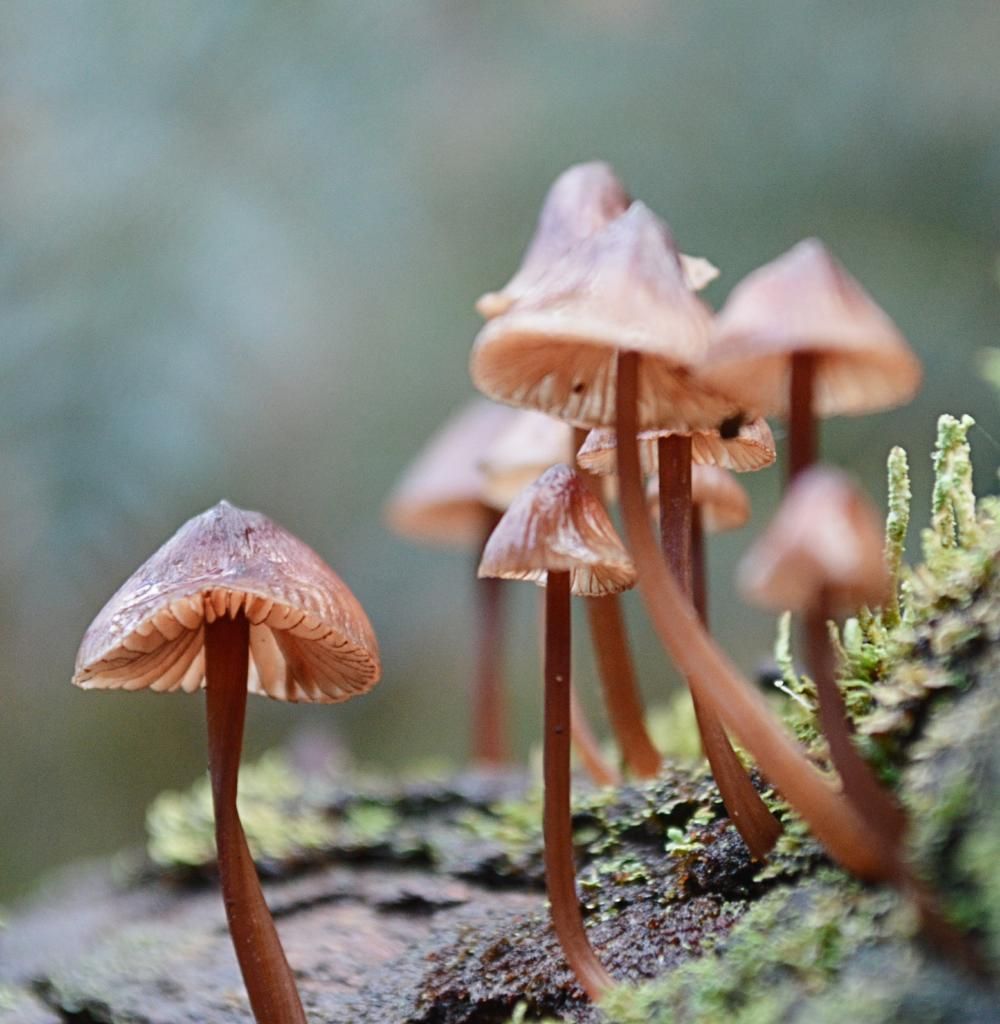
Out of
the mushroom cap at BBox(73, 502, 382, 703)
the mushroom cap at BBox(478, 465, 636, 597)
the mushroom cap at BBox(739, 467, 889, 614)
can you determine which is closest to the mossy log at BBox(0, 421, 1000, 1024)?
the mushroom cap at BBox(739, 467, 889, 614)

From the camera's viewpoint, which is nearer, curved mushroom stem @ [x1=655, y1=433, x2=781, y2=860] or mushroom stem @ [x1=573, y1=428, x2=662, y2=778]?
curved mushroom stem @ [x1=655, y1=433, x2=781, y2=860]

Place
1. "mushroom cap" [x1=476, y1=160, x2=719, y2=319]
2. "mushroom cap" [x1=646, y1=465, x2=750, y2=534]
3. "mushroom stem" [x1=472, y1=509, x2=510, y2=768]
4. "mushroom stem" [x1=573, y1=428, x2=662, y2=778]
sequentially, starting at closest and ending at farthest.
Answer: "mushroom cap" [x1=476, y1=160, x2=719, y2=319], "mushroom cap" [x1=646, y1=465, x2=750, y2=534], "mushroom stem" [x1=573, y1=428, x2=662, y2=778], "mushroom stem" [x1=472, y1=509, x2=510, y2=768]

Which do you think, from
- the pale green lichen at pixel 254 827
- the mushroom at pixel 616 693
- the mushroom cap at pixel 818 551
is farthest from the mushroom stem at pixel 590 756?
the mushroom cap at pixel 818 551

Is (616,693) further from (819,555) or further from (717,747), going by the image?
(819,555)

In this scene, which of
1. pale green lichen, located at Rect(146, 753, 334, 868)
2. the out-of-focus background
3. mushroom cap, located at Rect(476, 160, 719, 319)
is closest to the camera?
mushroom cap, located at Rect(476, 160, 719, 319)

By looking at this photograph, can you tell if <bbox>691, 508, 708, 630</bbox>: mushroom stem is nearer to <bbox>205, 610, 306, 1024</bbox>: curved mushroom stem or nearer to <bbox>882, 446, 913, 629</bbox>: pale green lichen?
<bbox>882, 446, 913, 629</bbox>: pale green lichen

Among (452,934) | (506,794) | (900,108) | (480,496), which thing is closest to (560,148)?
(900,108)
